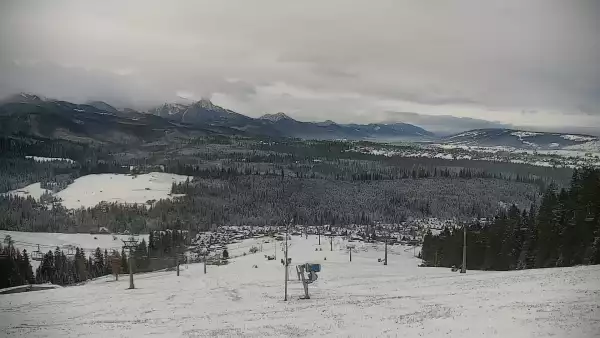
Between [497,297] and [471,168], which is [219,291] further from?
[471,168]

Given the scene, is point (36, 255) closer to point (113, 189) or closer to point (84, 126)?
point (113, 189)

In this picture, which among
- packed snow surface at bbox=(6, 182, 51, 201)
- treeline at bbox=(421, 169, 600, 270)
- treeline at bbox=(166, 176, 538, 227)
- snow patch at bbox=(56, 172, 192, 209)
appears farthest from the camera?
treeline at bbox=(166, 176, 538, 227)

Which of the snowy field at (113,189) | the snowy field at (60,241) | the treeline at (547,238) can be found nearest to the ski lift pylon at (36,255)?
the snowy field at (60,241)

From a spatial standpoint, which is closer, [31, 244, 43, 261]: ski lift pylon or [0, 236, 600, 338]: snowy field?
[0, 236, 600, 338]: snowy field

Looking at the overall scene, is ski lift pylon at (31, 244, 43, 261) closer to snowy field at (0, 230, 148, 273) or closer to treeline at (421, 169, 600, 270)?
snowy field at (0, 230, 148, 273)

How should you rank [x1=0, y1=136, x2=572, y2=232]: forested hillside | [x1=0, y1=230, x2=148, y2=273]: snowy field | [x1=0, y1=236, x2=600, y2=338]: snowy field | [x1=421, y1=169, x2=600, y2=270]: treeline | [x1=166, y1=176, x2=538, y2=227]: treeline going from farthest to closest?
[x1=166, y1=176, x2=538, y2=227]: treeline < [x1=0, y1=136, x2=572, y2=232]: forested hillside < [x1=0, y1=230, x2=148, y2=273]: snowy field < [x1=421, y1=169, x2=600, y2=270]: treeline < [x1=0, y1=236, x2=600, y2=338]: snowy field

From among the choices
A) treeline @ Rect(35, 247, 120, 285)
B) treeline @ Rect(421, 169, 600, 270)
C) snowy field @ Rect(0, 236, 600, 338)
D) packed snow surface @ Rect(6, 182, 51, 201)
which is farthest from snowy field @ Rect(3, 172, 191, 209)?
treeline @ Rect(421, 169, 600, 270)

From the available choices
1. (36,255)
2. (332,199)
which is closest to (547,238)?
(36,255)
